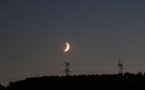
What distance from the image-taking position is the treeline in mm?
59438

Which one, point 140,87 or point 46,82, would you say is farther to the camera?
point 46,82

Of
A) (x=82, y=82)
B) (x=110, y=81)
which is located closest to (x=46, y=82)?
(x=82, y=82)

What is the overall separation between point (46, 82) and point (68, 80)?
3831mm

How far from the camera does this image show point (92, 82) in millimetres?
61562

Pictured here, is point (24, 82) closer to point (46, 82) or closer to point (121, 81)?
point (46, 82)

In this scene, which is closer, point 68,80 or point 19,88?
point 68,80

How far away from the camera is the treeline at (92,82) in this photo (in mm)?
59438

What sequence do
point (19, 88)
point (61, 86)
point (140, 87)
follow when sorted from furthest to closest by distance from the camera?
1. point (19, 88)
2. point (61, 86)
3. point (140, 87)

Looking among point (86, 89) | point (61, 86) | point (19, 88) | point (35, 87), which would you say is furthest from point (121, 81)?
point (19, 88)

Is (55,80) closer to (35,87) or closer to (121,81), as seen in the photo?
(35,87)

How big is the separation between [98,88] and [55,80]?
8.04 metres

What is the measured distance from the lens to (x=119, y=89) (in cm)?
5922

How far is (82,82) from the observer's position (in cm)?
6212

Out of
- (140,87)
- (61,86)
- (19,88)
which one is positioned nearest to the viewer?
(140,87)
